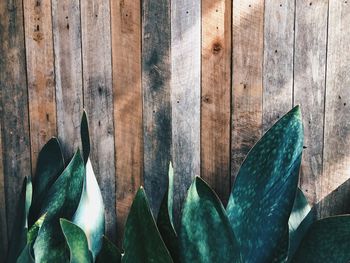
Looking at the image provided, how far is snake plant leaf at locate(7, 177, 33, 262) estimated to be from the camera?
1.85 metres

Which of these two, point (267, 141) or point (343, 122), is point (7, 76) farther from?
point (343, 122)

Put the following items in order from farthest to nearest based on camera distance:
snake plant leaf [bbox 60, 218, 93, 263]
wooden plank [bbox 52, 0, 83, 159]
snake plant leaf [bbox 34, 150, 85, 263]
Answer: wooden plank [bbox 52, 0, 83, 159] < snake plant leaf [bbox 34, 150, 85, 263] < snake plant leaf [bbox 60, 218, 93, 263]

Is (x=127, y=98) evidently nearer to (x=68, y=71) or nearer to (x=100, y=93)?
(x=100, y=93)

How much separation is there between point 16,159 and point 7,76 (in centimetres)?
29

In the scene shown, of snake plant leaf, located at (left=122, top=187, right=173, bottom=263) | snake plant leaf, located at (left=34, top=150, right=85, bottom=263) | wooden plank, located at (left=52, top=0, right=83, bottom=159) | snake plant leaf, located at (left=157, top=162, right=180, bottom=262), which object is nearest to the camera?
snake plant leaf, located at (left=122, top=187, right=173, bottom=263)

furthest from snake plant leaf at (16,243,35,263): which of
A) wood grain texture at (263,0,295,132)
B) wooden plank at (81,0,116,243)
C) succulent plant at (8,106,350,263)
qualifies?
wood grain texture at (263,0,295,132)

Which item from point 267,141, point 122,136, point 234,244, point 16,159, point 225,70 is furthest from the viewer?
point 16,159

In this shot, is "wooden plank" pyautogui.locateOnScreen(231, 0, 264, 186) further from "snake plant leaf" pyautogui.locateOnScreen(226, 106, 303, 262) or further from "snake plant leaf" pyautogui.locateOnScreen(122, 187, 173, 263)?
"snake plant leaf" pyautogui.locateOnScreen(122, 187, 173, 263)

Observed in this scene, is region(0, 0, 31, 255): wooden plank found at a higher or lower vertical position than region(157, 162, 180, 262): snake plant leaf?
higher

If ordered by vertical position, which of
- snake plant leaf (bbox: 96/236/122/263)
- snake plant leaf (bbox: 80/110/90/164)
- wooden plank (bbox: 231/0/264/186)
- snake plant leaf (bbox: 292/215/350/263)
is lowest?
snake plant leaf (bbox: 96/236/122/263)

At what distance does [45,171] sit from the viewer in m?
2.04

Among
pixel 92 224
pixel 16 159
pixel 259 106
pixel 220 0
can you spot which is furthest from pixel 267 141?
pixel 16 159

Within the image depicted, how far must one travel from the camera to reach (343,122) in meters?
1.77

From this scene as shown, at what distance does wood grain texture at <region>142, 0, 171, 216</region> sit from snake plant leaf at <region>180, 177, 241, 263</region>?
14.1 inches
